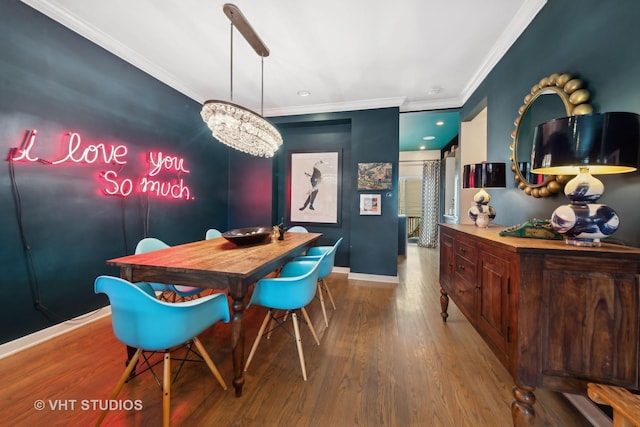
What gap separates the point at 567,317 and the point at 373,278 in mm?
2829

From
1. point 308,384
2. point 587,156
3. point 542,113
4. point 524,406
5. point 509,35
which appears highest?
point 509,35

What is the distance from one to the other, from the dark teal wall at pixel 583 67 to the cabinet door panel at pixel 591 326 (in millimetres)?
440

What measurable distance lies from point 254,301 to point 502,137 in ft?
9.51

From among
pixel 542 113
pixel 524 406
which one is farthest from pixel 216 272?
pixel 542 113

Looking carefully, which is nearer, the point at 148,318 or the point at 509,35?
the point at 148,318

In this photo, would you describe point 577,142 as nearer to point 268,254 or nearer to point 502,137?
point 502,137

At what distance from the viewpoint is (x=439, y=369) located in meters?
1.71

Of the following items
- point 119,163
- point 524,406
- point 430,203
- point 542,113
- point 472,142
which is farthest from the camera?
point 430,203

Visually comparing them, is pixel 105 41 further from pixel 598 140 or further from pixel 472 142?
Result: pixel 472 142

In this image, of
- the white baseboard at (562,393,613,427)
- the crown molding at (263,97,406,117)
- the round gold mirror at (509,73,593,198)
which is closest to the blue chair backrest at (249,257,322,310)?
the white baseboard at (562,393,613,427)

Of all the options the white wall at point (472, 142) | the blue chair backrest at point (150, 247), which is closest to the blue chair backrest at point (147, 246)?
the blue chair backrest at point (150, 247)

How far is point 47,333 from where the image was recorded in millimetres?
2027

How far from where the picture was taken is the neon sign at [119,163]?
194 cm

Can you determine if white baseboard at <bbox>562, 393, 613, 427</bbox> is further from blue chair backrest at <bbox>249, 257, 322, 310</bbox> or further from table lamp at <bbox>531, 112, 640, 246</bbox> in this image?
blue chair backrest at <bbox>249, 257, 322, 310</bbox>
